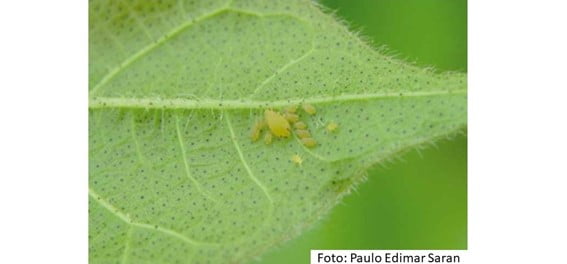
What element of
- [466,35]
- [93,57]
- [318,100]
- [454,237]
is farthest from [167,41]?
[454,237]

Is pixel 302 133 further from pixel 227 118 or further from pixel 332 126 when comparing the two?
pixel 227 118

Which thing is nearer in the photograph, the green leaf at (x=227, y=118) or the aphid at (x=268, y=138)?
the green leaf at (x=227, y=118)

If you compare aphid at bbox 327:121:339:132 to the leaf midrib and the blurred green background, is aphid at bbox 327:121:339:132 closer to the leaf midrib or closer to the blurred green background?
the leaf midrib

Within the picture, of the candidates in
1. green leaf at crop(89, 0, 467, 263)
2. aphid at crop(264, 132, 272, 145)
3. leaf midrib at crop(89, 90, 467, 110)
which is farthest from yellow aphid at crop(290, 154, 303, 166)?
leaf midrib at crop(89, 90, 467, 110)

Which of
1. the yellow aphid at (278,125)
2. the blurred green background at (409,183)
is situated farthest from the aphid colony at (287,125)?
the blurred green background at (409,183)

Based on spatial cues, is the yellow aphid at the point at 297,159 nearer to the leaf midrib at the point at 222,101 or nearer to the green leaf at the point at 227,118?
the green leaf at the point at 227,118

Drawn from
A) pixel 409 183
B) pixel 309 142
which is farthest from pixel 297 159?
pixel 409 183

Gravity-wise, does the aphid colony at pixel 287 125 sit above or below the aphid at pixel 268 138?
above
